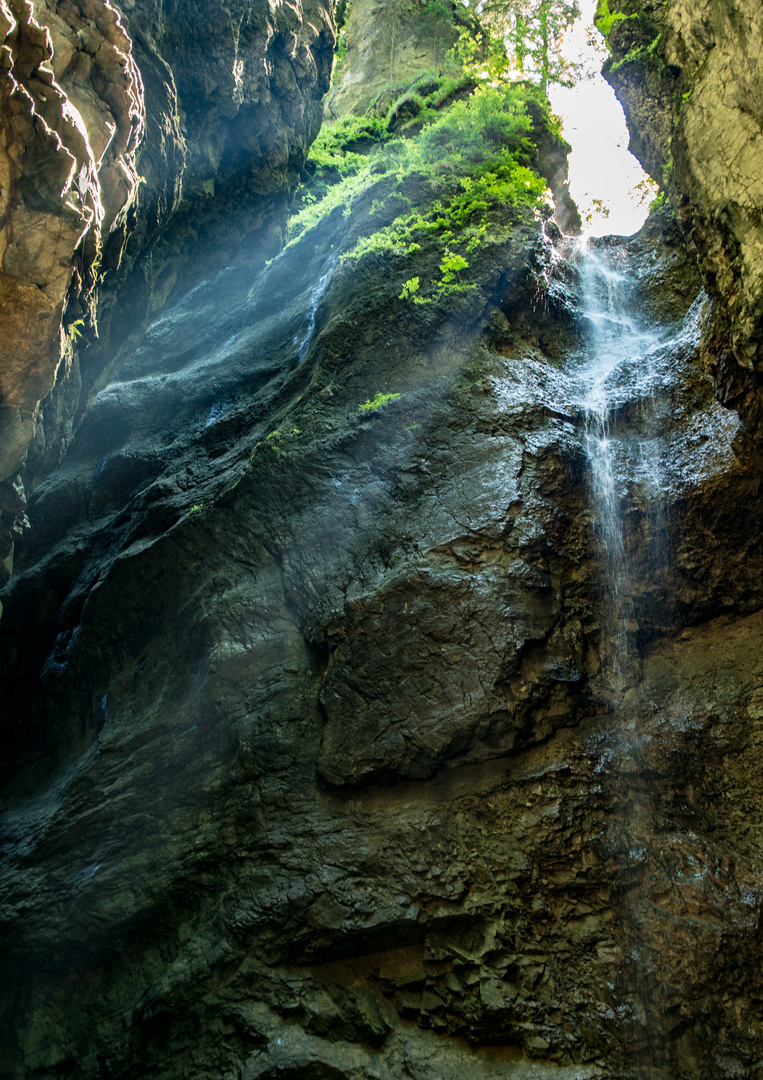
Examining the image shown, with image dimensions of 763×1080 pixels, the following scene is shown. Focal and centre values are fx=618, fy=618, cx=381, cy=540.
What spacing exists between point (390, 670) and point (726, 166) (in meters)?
5.32

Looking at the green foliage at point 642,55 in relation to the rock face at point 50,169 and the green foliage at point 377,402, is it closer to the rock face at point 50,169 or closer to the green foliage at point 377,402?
the green foliage at point 377,402

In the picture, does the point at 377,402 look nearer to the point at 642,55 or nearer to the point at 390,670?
the point at 390,670

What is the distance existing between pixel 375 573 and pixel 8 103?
205 inches

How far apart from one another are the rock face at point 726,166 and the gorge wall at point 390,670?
173 mm

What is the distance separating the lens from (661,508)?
705 cm

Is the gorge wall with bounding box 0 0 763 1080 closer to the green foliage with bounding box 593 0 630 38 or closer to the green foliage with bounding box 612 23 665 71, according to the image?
the green foliage with bounding box 612 23 665 71

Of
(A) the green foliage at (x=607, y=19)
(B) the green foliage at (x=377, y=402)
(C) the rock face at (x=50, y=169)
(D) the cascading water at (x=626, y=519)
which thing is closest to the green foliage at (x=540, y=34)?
(A) the green foliage at (x=607, y=19)

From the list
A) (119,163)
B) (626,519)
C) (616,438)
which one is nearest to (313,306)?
(119,163)

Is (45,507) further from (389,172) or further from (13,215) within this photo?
(389,172)

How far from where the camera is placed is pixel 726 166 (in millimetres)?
4977

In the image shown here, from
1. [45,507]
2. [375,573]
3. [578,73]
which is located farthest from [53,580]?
[578,73]

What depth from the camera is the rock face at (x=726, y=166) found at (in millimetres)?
4688

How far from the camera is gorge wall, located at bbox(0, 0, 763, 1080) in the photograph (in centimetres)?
519

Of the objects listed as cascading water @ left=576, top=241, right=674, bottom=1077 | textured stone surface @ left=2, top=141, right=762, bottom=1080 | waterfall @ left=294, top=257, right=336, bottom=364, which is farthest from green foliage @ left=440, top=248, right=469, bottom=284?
cascading water @ left=576, top=241, right=674, bottom=1077
